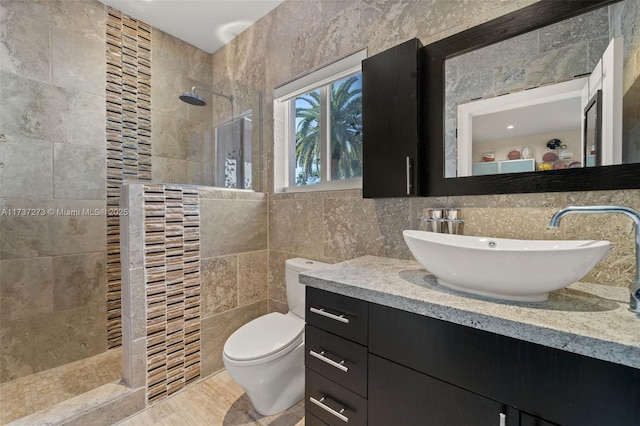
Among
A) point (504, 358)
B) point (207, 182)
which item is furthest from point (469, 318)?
point (207, 182)

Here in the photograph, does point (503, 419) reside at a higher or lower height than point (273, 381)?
higher

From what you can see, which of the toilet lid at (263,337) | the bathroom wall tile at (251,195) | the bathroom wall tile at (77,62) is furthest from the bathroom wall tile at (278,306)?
the bathroom wall tile at (77,62)

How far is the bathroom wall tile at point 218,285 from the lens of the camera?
186cm

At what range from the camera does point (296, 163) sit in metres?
2.22

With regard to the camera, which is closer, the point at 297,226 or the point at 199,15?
the point at 297,226

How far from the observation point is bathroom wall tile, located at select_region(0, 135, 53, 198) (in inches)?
69.1

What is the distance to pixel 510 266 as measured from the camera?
76 centimetres

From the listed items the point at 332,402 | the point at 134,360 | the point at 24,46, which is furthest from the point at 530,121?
the point at 24,46

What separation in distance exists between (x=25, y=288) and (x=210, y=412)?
4.98ft

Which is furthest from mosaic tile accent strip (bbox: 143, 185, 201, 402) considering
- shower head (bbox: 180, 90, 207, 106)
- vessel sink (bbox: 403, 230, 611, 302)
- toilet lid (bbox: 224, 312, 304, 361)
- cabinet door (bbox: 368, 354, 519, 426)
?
vessel sink (bbox: 403, 230, 611, 302)

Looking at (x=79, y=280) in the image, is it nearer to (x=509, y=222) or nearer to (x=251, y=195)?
(x=251, y=195)

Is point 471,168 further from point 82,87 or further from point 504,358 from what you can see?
point 82,87

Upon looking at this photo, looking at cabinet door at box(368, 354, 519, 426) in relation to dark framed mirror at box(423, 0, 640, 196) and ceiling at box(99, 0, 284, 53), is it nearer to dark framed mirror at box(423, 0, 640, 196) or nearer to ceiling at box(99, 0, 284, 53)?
dark framed mirror at box(423, 0, 640, 196)

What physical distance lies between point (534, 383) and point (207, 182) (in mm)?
1959
